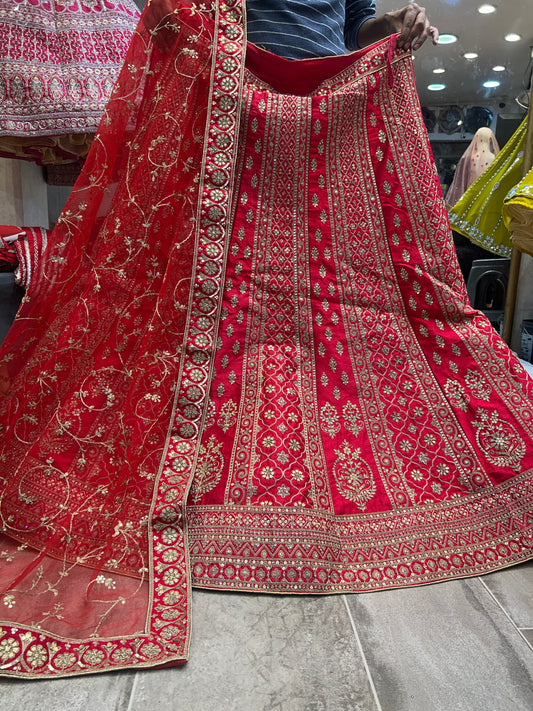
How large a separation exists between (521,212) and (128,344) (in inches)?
59.7

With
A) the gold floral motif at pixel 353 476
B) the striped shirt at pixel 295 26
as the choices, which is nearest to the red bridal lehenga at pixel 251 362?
the gold floral motif at pixel 353 476

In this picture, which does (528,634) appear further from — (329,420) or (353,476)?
(329,420)

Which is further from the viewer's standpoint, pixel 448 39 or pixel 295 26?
pixel 448 39

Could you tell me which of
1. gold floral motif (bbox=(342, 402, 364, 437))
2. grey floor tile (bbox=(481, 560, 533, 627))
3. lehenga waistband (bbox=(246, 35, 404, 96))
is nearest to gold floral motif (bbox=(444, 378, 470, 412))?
gold floral motif (bbox=(342, 402, 364, 437))

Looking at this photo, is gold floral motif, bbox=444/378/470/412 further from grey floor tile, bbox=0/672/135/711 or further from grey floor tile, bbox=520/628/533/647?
grey floor tile, bbox=0/672/135/711

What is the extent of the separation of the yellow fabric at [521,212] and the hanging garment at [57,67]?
1.47m

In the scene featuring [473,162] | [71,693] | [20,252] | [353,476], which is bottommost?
[71,693]

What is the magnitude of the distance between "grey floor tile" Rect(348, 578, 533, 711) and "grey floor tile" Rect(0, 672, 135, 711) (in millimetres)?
356

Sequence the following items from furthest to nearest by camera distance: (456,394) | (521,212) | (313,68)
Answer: (521,212), (313,68), (456,394)

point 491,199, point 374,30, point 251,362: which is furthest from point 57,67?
point 491,199

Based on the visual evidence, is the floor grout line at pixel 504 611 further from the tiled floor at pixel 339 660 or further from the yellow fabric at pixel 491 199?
the yellow fabric at pixel 491 199

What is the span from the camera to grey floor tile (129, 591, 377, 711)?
73 centimetres

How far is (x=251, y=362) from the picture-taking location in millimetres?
1215

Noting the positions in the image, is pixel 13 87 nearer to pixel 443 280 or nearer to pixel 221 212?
pixel 221 212
